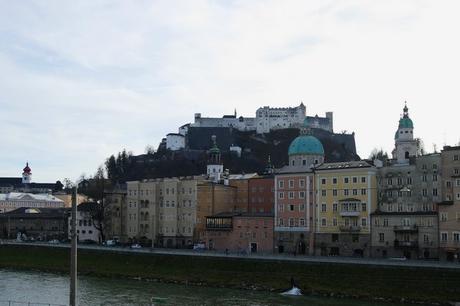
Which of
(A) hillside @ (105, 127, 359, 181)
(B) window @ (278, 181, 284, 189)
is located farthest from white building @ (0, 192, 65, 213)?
(B) window @ (278, 181, 284, 189)

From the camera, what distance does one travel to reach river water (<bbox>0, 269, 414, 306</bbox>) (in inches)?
1980

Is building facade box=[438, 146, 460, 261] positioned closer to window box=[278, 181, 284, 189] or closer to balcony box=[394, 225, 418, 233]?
balcony box=[394, 225, 418, 233]

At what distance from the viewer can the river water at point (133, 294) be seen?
50.3 metres

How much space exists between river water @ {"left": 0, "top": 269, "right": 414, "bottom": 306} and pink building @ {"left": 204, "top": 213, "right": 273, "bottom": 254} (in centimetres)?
2205

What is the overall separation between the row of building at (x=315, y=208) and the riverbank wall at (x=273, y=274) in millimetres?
14225

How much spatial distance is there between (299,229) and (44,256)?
3330cm

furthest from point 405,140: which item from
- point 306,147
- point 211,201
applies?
point 211,201

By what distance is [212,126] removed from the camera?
195125 millimetres

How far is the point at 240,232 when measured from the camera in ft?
283

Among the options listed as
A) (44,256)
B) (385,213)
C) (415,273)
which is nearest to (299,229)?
(385,213)

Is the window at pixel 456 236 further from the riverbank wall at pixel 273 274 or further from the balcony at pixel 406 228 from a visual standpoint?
the riverbank wall at pixel 273 274

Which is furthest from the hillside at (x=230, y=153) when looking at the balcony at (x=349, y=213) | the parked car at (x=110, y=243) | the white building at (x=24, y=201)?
the balcony at (x=349, y=213)

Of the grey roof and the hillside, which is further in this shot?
the hillside

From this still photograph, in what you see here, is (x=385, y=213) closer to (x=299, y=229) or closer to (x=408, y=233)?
(x=408, y=233)
